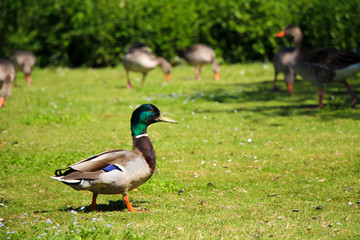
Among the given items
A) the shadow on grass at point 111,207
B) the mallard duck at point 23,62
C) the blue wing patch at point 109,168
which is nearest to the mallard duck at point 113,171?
the blue wing patch at point 109,168

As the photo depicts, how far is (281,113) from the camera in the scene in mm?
12883

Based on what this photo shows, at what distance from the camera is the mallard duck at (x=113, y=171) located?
5941 millimetres

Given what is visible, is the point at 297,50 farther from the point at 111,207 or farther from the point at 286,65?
the point at 111,207

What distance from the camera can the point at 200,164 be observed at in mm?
8797

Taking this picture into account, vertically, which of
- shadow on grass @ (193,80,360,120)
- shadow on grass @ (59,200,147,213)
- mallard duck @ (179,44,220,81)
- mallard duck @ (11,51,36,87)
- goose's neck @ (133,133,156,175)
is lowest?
shadow on grass @ (59,200,147,213)

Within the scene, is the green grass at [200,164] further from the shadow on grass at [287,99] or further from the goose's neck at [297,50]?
the goose's neck at [297,50]

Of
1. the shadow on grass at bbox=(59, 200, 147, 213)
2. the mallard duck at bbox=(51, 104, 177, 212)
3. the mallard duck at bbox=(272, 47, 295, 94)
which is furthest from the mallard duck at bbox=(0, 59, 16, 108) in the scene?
the mallard duck at bbox=(272, 47, 295, 94)

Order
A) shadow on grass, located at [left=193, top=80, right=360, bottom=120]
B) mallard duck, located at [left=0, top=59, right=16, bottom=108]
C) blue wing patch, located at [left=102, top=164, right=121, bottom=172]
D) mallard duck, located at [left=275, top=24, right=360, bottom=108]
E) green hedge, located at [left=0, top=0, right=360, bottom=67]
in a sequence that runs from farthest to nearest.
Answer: green hedge, located at [left=0, top=0, right=360, bottom=67]
shadow on grass, located at [left=193, top=80, right=360, bottom=120]
mallard duck, located at [left=275, top=24, right=360, bottom=108]
mallard duck, located at [left=0, top=59, right=16, bottom=108]
blue wing patch, located at [left=102, top=164, right=121, bottom=172]

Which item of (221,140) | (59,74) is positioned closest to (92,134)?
(221,140)

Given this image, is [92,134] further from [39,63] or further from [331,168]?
[39,63]

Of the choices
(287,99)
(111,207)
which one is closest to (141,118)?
(111,207)

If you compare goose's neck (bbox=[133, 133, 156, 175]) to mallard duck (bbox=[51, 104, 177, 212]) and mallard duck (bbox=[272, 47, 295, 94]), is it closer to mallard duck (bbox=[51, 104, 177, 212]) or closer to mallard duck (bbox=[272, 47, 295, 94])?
mallard duck (bbox=[51, 104, 177, 212])

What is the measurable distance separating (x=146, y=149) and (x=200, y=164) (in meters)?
2.39

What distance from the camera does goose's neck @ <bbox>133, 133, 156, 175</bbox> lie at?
6.54 m
